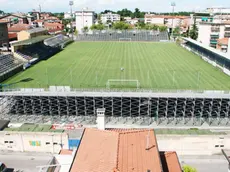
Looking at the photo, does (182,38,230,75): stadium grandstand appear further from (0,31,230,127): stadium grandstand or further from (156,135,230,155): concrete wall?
(156,135,230,155): concrete wall

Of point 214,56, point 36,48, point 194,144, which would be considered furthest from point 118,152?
point 36,48

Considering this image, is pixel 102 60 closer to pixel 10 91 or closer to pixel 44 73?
pixel 44 73

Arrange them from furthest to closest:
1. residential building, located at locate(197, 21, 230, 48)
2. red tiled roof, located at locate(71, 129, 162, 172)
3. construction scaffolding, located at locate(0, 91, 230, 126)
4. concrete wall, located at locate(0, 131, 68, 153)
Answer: residential building, located at locate(197, 21, 230, 48)
construction scaffolding, located at locate(0, 91, 230, 126)
concrete wall, located at locate(0, 131, 68, 153)
red tiled roof, located at locate(71, 129, 162, 172)

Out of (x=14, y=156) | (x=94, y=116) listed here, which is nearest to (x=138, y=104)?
(x=94, y=116)

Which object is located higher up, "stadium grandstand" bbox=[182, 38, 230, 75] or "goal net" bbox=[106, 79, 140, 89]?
"stadium grandstand" bbox=[182, 38, 230, 75]

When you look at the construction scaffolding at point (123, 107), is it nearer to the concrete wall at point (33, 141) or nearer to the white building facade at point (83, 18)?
the concrete wall at point (33, 141)

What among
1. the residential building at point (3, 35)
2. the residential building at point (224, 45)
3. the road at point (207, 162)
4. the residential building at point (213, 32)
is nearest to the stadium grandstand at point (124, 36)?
the residential building at point (213, 32)

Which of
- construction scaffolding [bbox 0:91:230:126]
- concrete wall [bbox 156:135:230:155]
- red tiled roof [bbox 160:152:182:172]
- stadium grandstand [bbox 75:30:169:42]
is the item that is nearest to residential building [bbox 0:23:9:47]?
stadium grandstand [bbox 75:30:169:42]

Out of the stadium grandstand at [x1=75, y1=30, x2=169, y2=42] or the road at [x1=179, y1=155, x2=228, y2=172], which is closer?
the road at [x1=179, y1=155, x2=228, y2=172]
